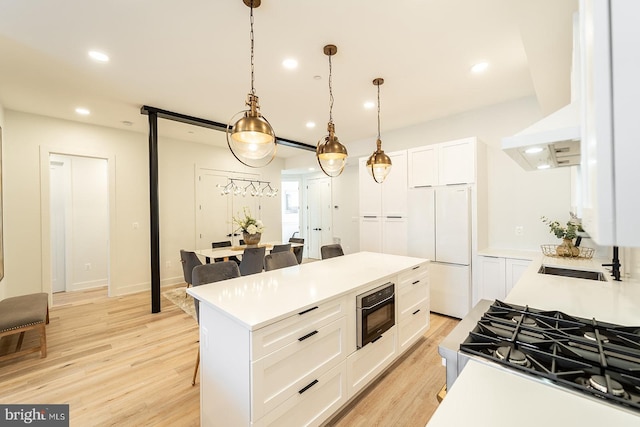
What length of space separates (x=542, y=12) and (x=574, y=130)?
1.38m

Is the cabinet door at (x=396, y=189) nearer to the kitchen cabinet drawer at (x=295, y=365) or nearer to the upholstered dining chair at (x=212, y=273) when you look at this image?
the kitchen cabinet drawer at (x=295, y=365)

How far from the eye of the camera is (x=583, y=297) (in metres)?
1.62

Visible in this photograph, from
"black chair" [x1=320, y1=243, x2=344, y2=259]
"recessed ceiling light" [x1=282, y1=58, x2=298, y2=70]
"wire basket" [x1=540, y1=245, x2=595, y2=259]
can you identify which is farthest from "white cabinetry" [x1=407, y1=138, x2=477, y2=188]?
"recessed ceiling light" [x1=282, y1=58, x2=298, y2=70]

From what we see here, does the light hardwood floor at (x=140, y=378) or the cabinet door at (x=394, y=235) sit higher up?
the cabinet door at (x=394, y=235)

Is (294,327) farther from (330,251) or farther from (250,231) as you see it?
(250,231)

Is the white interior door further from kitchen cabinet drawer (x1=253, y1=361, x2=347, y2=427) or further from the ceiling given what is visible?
kitchen cabinet drawer (x1=253, y1=361, x2=347, y2=427)

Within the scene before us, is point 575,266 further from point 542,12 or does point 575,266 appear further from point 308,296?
point 308,296

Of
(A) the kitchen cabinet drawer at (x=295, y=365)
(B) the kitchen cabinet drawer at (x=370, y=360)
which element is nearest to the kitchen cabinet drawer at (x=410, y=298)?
(B) the kitchen cabinet drawer at (x=370, y=360)

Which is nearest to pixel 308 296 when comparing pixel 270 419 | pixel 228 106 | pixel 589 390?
pixel 270 419

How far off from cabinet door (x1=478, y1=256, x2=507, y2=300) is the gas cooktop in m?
2.17

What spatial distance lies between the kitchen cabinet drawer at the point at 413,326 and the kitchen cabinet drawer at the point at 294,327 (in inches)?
38.8

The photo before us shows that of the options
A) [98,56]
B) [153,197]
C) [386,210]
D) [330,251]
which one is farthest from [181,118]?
[386,210]

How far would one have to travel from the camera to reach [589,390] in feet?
2.55

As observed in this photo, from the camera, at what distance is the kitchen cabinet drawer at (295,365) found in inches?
52.9
